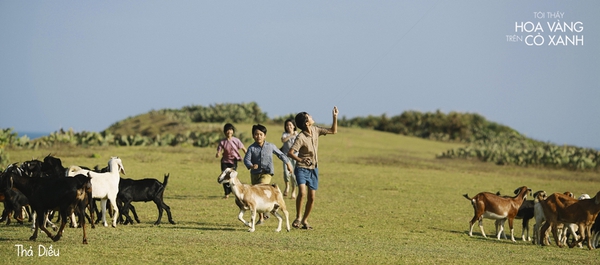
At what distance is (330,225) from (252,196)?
7.83 feet

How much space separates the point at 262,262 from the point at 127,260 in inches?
70.5

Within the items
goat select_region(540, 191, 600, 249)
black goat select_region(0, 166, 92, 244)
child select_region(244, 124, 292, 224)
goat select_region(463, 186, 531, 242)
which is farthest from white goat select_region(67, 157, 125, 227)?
goat select_region(540, 191, 600, 249)

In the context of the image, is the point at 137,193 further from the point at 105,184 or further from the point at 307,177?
the point at 307,177

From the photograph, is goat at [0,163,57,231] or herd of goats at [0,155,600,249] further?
goat at [0,163,57,231]

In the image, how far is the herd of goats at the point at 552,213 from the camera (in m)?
13.5

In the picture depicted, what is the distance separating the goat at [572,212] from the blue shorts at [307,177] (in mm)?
4141

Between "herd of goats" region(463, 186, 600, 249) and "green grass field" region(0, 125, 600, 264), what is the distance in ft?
1.45

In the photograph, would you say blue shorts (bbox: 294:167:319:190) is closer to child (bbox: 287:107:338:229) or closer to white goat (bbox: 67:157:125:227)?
child (bbox: 287:107:338:229)

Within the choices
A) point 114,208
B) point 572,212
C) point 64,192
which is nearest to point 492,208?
point 572,212

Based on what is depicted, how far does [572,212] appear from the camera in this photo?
530 inches

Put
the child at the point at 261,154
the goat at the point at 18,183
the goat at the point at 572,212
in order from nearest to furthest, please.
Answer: the goat at the point at 18,183 < the goat at the point at 572,212 < the child at the point at 261,154

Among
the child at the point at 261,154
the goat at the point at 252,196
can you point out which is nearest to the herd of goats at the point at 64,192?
the goat at the point at 252,196

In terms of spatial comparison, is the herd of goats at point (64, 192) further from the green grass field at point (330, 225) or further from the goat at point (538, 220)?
the goat at point (538, 220)

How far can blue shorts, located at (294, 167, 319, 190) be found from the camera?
14.2 m
